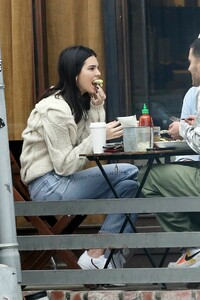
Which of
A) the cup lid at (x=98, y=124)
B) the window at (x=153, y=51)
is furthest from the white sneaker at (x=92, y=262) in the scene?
the window at (x=153, y=51)

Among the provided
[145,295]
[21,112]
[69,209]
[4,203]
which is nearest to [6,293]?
[4,203]

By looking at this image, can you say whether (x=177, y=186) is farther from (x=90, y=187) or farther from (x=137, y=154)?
(x=90, y=187)

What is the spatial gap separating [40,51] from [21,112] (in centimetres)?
49

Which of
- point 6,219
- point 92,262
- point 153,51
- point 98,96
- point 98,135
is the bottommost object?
point 92,262

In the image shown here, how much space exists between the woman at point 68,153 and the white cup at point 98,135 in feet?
0.28

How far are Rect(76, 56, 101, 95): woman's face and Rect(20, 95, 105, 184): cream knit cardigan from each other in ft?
0.70

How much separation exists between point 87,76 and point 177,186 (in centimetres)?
102

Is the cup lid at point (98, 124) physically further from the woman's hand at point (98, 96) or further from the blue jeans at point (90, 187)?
the woman's hand at point (98, 96)

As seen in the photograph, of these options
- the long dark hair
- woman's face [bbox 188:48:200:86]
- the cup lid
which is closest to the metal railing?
the cup lid

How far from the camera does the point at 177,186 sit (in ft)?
20.7

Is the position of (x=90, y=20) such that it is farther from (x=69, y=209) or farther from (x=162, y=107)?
(x=69, y=209)

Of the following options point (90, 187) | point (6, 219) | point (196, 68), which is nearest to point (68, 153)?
point (90, 187)

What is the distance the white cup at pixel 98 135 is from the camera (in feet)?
20.5

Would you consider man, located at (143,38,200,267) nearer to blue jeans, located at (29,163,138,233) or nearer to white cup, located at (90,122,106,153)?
blue jeans, located at (29,163,138,233)
